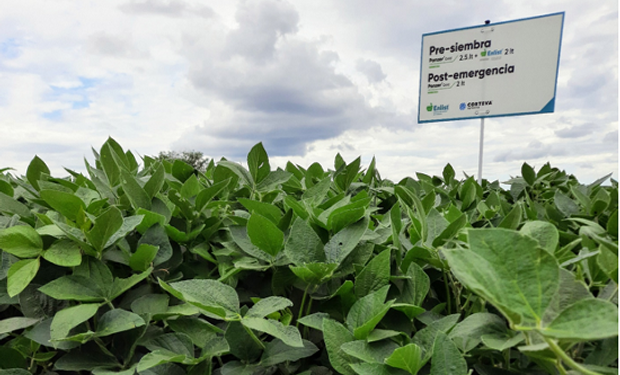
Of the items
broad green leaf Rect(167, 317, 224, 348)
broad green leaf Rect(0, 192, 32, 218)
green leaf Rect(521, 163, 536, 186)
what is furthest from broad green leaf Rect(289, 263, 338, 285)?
green leaf Rect(521, 163, 536, 186)

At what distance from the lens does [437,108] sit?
624 cm

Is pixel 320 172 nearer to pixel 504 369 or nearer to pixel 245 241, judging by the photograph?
pixel 245 241

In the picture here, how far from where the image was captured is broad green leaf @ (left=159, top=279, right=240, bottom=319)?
40 cm

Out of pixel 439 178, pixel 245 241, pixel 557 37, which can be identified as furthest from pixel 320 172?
pixel 557 37

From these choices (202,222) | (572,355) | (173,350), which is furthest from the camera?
(202,222)

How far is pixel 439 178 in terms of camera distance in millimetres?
1522

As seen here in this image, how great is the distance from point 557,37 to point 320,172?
233 inches

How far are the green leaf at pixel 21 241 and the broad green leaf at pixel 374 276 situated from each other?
446 millimetres

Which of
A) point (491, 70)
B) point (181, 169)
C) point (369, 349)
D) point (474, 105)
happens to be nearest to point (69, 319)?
point (369, 349)

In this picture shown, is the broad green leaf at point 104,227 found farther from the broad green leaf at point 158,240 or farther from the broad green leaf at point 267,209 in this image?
the broad green leaf at point 267,209

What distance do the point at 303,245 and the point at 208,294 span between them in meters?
0.13

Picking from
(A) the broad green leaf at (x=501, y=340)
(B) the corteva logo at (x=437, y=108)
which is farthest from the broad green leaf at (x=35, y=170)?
(B) the corteva logo at (x=437, y=108)

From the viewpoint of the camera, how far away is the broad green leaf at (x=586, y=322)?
0.24 metres

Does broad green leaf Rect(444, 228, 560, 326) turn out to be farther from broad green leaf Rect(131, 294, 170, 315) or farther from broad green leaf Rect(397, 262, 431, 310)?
broad green leaf Rect(131, 294, 170, 315)
